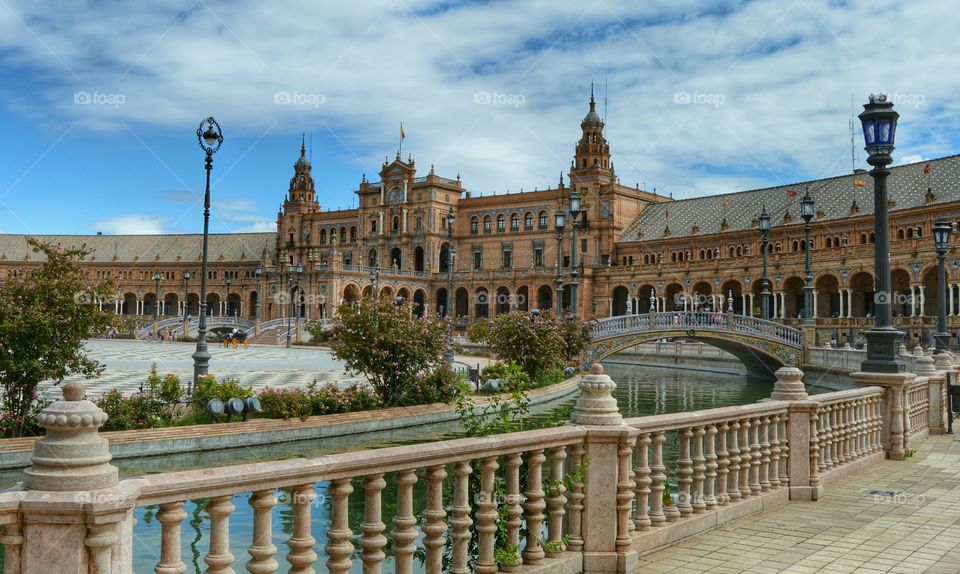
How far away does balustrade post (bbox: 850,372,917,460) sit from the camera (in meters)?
11.3

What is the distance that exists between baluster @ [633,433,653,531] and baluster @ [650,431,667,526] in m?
0.13

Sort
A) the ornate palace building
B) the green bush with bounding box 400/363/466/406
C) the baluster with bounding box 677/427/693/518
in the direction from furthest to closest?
1. the ornate palace building
2. the green bush with bounding box 400/363/466/406
3. the baluster with bounding box 677/427/693/518

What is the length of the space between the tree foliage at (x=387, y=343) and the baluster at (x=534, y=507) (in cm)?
1367

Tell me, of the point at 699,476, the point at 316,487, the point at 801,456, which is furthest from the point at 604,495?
the point at 316,487

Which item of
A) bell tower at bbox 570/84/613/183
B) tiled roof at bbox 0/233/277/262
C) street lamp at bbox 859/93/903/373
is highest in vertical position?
bell tower at bbox 570/84/613/183

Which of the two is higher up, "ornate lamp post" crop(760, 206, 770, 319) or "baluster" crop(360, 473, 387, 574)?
"ornate lamp post" crop(760, 206, 770, 319)

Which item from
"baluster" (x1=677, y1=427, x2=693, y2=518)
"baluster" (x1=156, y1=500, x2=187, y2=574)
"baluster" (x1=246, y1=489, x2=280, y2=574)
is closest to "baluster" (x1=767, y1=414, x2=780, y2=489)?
"baluster" (x1=677, y1=427, x2=693, y2=518)

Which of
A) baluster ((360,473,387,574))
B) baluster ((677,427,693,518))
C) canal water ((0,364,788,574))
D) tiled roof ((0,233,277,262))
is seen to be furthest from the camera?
tiled roof ((0,233,277,262))

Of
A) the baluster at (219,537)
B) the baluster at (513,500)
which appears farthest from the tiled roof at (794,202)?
the baluster at (219,537)

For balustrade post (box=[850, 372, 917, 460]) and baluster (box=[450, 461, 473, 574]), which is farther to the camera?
balustrade post (box=[850, 372, 917, 460])

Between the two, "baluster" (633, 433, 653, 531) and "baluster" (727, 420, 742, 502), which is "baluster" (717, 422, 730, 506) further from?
"baluster" (633, 433, 653, 531)

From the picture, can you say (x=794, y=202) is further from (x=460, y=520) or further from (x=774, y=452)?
(x=460, y=520)

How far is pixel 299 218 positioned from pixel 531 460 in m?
94.2

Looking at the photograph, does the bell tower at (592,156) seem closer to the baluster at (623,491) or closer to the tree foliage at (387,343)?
the tree foliage at (387,343)
